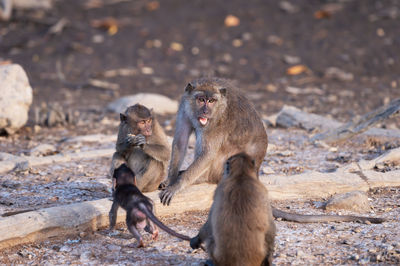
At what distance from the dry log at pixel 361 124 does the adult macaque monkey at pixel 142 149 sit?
3071 millimetres

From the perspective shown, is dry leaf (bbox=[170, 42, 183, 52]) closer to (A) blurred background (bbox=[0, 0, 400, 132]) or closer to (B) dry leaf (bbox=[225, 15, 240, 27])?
(A) blurred background (bbox=[0, 0, 400, 132])

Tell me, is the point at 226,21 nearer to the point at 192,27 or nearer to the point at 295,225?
the point at 192,27

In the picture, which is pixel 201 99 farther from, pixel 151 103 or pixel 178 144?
pixel 151 103

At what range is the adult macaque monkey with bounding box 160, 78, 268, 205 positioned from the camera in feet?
20.3

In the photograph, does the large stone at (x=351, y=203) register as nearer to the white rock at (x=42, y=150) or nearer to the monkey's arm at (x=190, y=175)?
the monkey's arm at (x=190, y=175)

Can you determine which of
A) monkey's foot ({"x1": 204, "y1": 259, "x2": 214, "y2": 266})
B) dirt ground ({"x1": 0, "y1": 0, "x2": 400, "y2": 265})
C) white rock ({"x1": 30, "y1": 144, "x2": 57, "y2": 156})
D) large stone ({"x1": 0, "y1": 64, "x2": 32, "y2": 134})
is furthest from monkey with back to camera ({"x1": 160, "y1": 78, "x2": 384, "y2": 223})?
large stone ({"x1": 0, "y1": 64, "x2": 32, "y2": 134})

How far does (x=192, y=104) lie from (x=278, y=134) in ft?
11.8

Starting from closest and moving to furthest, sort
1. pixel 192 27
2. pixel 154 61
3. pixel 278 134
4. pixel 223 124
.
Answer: pixel 223 124
pixel 278 134
pixel 154 61
pixel 192 27

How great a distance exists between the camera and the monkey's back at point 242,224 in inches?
173

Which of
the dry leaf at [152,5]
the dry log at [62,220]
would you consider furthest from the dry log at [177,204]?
the dry leaf at [152,5]

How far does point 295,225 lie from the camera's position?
5.89 meters

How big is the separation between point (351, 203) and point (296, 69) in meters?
9.07

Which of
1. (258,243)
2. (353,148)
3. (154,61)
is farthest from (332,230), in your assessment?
(154,61)

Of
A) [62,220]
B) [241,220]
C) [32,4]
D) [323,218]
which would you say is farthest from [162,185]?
[32,4]
